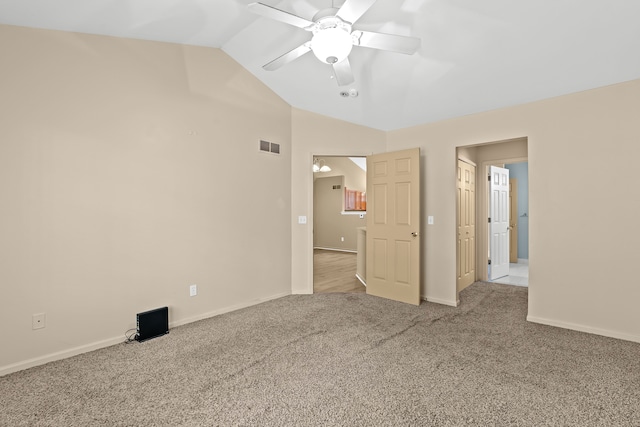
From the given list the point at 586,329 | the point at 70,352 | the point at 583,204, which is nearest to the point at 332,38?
the point at 583,204

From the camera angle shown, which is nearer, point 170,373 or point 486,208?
point 170,373

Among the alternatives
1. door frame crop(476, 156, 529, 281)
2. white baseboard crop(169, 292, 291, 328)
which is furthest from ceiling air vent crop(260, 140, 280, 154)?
door frame crop(476, 156, 529, 281)

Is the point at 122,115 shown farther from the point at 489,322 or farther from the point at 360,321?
the point at 489,322

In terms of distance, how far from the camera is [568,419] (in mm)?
1740

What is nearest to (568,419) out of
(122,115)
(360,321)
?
(360,321)

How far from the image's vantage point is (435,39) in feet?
8.98

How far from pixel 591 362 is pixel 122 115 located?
14.7 feet

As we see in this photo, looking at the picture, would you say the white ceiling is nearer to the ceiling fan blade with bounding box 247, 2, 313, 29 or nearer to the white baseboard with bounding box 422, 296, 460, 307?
the ceiling fan blade with bounding box 247, 2, 313, 29

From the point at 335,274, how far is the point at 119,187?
4048 millimetres

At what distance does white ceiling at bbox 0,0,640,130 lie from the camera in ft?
7.65

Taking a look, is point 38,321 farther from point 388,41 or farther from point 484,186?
point 484,186

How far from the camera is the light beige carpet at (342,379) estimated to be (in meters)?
1.77

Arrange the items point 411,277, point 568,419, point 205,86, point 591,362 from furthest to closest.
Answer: point 411,277
point 205,86
point 591,362
point 568,419

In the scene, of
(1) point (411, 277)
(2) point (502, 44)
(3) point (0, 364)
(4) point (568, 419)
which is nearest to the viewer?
(4) point (568, 419)
